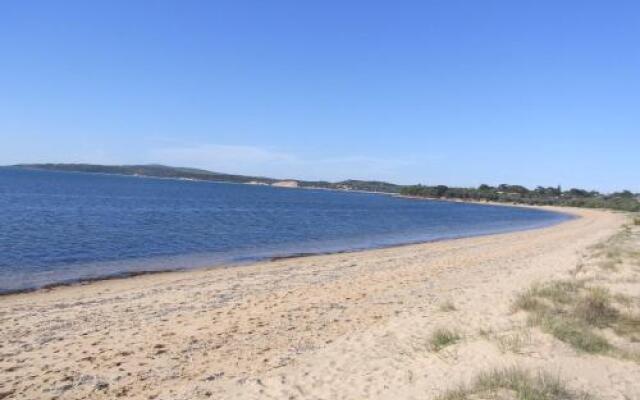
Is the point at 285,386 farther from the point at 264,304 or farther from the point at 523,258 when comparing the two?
the point at 523,258

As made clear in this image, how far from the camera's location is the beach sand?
7301mm

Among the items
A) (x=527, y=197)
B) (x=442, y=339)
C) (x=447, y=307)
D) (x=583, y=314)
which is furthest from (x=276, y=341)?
(x=527, y=197)

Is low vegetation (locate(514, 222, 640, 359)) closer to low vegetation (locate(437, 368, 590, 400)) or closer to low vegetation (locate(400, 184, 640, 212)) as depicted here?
low vegetation (locate(437, 368, 590, 400))

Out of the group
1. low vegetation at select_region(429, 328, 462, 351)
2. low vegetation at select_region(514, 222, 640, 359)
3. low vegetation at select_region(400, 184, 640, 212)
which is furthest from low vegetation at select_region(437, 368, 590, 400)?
low vegetation at select_region(400, 184, 640, 212)

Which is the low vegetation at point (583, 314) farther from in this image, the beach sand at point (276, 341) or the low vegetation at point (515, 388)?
the low vegetation at point (515, 388)

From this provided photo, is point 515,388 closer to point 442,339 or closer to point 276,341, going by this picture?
point 442,339

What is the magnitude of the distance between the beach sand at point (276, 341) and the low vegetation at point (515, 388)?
42cm

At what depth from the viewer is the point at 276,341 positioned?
9688mm

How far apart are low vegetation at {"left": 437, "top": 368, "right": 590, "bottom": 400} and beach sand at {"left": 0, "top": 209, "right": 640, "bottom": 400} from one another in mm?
421

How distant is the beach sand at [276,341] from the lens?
7.30 m

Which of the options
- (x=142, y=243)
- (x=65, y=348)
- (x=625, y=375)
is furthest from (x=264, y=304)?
(x=142, y=243)

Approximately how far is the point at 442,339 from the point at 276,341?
3.07 metres

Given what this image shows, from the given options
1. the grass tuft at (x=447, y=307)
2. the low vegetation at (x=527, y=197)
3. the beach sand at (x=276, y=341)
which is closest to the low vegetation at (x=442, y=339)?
the beach sand at (x=276, y=341)

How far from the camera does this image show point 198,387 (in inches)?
289
